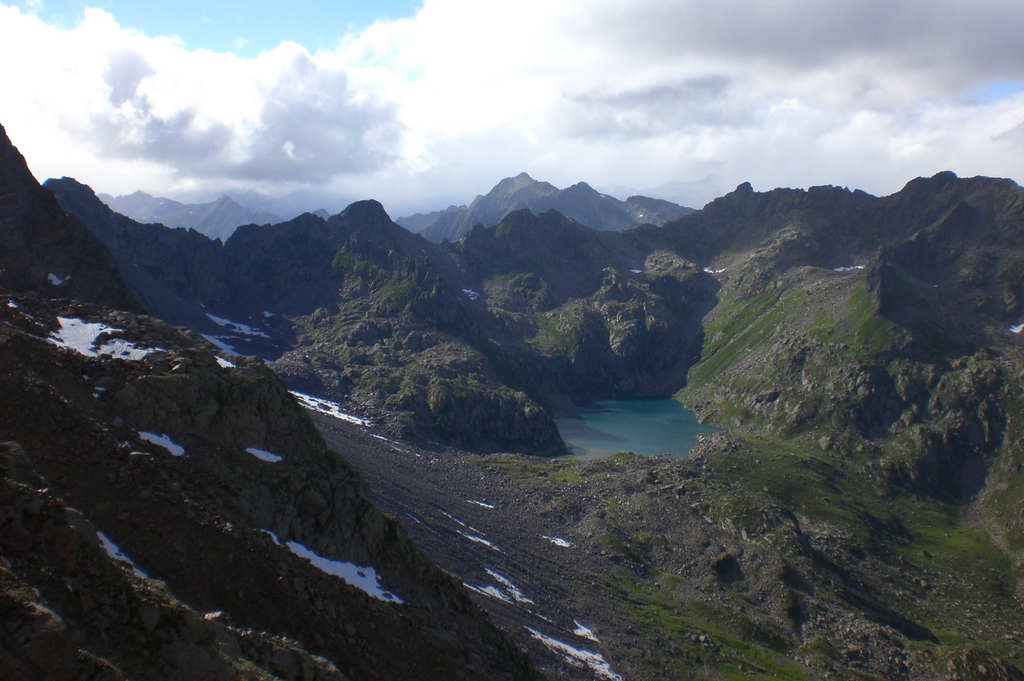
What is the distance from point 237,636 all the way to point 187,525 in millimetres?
6835

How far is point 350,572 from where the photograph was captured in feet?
112

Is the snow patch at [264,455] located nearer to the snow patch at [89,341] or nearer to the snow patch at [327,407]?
the snow patch at [89,341]

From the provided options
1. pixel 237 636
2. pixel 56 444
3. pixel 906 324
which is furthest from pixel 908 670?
pixel 906 324

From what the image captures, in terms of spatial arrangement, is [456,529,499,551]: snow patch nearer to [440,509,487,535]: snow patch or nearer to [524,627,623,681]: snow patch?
[440,509,487,535]: snow patch

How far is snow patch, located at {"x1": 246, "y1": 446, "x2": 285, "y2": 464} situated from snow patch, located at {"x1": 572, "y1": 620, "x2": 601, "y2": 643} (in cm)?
3762

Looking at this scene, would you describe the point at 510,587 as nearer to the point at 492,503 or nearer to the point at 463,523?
the point at 463,523

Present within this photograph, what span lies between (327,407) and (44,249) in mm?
88716

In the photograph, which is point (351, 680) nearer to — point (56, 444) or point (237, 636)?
point (237, 636)

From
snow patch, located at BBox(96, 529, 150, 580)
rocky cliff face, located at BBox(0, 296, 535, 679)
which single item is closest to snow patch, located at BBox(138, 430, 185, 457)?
rocky cliff face, located at BBox(0, 296, 535, 679)

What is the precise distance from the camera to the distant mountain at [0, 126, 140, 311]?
213 feet

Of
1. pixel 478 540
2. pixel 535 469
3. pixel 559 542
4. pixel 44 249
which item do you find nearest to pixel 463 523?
pixel 478 540

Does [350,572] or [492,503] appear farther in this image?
[492,503]

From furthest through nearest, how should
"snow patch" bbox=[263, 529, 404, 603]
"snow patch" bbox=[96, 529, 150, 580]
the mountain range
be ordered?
"snow patch" bbox=[263, 529, 404, 603]
the mountain range
"snow patch" bbox=[96, 529, 150, 580]

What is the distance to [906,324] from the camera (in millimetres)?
189500
